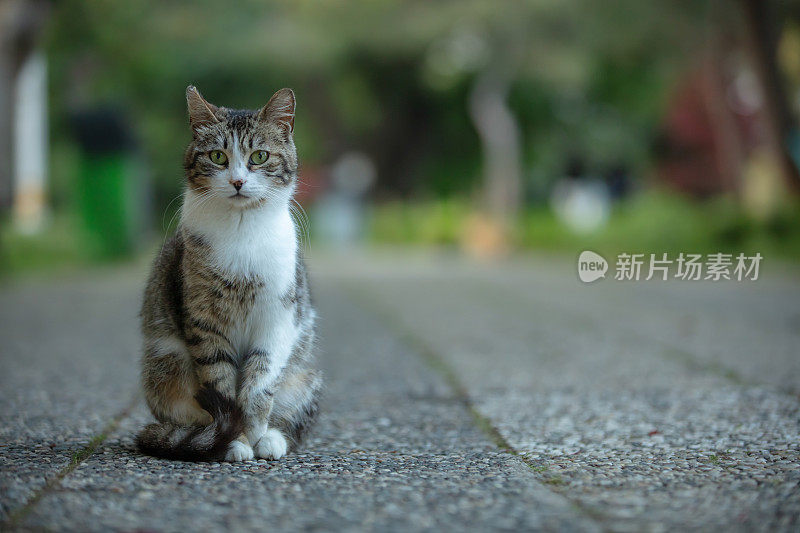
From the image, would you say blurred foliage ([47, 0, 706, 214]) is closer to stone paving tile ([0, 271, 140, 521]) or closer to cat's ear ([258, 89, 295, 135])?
stone paving tile ([0, 271, 140, 521])

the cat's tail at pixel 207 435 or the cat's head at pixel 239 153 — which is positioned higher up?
the cat's head at pixel 239 153

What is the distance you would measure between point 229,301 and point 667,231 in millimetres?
11911

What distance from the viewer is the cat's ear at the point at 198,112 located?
9.43 ft

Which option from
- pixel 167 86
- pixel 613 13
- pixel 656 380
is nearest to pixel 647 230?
pixel 613 13

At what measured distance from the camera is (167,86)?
82.1ft

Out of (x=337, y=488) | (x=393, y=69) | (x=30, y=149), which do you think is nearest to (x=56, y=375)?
(x=337, y=488)

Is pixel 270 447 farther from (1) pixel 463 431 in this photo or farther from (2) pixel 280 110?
(2) pixel 280 110

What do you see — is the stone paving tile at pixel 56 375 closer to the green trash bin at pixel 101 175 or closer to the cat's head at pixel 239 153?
the cat's head at pixel 239 153

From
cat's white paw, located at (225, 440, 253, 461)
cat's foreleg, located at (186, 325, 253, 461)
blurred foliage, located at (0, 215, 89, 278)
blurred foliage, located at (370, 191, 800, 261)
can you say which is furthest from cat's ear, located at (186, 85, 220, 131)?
blurred foliage, located at (370, 191, 800, 261)

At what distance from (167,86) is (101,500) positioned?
2407cm

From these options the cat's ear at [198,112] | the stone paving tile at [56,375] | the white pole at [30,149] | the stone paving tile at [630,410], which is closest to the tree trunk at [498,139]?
the white pole at [30,149]

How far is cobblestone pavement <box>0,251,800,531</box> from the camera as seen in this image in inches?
87.4

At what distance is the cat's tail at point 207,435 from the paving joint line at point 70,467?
24cm

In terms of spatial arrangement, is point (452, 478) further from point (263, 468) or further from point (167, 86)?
point (167, 86)
